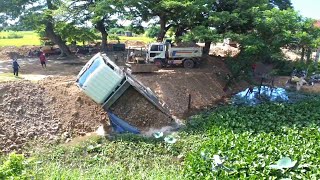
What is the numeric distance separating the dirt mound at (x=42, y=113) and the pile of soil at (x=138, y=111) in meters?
1.31

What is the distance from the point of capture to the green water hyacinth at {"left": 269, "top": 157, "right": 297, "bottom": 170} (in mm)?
9484

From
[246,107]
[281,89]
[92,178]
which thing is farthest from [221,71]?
[92,178]

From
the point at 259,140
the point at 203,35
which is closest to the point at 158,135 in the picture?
the point at 259,140

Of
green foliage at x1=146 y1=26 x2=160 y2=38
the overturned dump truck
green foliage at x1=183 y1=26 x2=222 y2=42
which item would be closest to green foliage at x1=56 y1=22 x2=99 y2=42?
green foliage at x1=146 y1=26 x2=160 y2=38

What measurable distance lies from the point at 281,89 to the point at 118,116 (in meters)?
12.2

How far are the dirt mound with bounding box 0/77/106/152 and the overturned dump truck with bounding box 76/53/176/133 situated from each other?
132 cm

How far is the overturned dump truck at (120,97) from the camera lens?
1407 cm

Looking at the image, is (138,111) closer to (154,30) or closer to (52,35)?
(52,35)

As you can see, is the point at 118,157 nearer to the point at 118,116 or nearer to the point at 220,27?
the point at 118,116

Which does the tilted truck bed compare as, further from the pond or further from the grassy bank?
the pond

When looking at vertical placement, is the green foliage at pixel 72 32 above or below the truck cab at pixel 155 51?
above

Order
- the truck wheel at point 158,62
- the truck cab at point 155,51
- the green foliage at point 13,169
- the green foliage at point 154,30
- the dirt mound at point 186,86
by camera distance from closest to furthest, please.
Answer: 1. the green foliage at point 13,169
2. the dirt mound at point 186,86
3. the truck cab at point 155,51
4. the truck wheel at point 158,62
5. the green foliage at point 154,30

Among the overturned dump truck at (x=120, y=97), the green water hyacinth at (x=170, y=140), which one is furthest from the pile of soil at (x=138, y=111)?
the green water hyacinth at (x=170, y=140)

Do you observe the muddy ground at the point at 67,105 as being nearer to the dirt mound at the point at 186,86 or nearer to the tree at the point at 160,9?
the dirt mound at the point at 186,86
